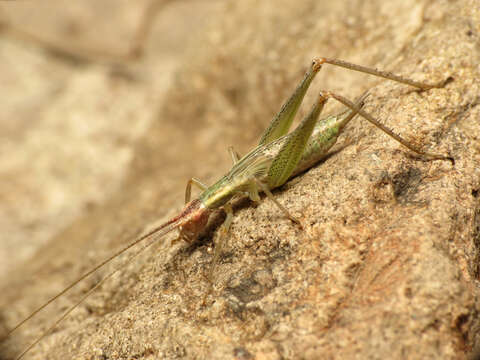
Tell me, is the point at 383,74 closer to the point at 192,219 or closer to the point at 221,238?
the point at 221,238

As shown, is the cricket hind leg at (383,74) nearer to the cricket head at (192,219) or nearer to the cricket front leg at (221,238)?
the cricket front leg at (221,238)

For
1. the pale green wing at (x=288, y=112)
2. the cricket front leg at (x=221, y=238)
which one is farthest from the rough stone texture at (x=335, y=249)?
the pale green wing at (x=288, y=112)

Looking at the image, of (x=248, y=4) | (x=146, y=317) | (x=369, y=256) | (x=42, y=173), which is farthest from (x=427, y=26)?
(x=42, y=173)

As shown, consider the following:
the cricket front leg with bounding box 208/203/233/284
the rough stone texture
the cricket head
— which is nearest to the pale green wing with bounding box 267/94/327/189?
the rough stone texture

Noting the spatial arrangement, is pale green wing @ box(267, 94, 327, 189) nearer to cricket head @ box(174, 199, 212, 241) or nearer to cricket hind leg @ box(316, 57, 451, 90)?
cricket hind leg @ box(316, 57, 451, 90)

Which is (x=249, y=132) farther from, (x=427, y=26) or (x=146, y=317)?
(x=146, y=317)
